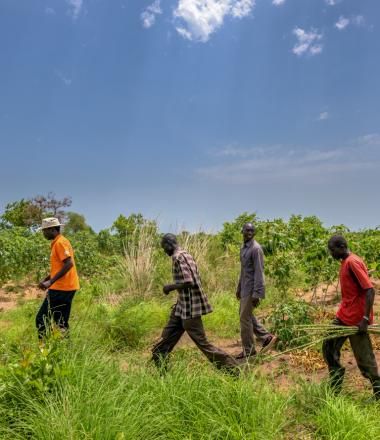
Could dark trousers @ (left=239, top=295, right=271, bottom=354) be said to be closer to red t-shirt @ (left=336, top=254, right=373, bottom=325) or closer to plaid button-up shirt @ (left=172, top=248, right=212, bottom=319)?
plaid button-up shirt @ (left=172, top=248, right=212, bottom=319)

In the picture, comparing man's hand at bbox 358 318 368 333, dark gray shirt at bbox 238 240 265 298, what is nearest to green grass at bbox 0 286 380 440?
Result: man's hand at bbox 358 318 368 333

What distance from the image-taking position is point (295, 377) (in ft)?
16.3

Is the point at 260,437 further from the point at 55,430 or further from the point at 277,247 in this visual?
the point at 277,247

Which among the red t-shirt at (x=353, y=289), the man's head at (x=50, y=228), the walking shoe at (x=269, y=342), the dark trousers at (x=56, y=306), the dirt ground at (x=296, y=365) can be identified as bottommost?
the dirt ground at (x=296, y=365)

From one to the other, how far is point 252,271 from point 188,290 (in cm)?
111

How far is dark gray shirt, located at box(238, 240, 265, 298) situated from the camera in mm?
5516

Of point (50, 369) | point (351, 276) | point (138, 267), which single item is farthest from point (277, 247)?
point (50, 369)

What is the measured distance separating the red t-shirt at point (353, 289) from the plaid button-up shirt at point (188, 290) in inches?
56.7

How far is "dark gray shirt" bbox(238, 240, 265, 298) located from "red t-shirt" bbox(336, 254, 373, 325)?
4.61 feet

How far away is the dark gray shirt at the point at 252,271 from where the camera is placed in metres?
5.52

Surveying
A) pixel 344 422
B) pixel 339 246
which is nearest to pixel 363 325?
pixel 339 246

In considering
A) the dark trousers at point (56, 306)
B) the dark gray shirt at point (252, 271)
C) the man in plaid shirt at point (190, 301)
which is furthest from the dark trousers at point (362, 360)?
the dark trousers at point (56, 306)

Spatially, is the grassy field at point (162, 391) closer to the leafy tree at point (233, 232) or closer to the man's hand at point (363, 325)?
the man's hand at point (363, 325)

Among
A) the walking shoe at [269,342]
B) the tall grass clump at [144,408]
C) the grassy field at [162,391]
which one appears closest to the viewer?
the tall grass clump at [144,408]
